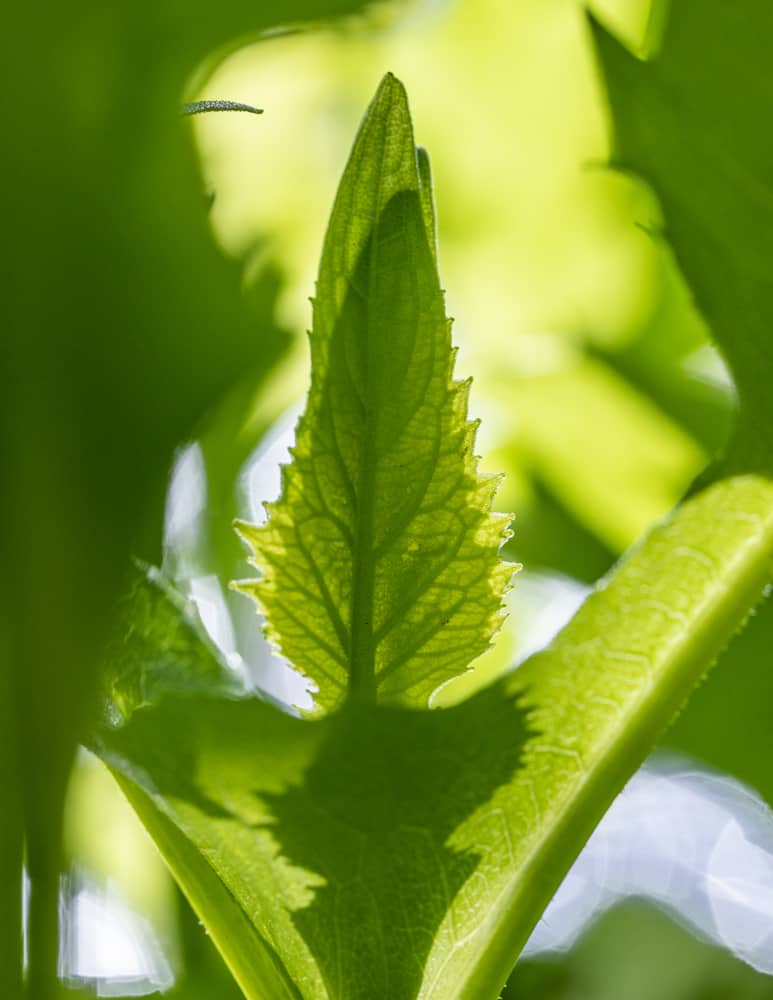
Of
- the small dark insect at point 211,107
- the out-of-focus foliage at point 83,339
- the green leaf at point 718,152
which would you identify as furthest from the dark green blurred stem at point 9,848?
the green leaf at point 718,152

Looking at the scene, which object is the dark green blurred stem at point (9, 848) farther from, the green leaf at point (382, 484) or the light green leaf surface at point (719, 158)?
the light green leaf surface at point (719, 158)

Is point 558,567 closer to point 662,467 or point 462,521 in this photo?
point 662,467

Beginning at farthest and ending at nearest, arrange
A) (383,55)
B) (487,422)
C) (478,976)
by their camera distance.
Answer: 1. (487,422)
2. (383,55)
3. (478,976)

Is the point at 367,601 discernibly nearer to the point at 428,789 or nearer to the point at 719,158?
the point at 428,789

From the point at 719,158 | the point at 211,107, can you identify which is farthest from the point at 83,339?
the point at 719,158

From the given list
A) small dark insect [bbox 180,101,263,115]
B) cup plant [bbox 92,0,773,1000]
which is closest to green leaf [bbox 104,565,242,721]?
cup plant [bbox 92,0,773,1000]

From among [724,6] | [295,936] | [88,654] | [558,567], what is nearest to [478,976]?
[295,936]

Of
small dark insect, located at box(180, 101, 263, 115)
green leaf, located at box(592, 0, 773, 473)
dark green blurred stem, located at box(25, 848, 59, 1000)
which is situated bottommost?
dark green blurred stem, located at box(25, 848, 59, 1000)

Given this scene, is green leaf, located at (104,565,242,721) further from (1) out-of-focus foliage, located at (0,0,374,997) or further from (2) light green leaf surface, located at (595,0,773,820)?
(2) light green leaf surface, located at (595,0,773,820)

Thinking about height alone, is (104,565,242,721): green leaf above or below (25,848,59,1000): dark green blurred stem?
above
